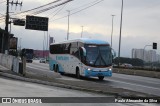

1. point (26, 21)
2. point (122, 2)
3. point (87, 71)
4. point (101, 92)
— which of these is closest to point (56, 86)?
point (101, 92)

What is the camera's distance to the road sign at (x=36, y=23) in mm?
53625

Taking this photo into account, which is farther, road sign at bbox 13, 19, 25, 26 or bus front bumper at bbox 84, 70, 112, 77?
road sign at bbox 13, 19, 25, 26

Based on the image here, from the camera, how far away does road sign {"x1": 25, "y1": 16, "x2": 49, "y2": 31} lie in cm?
5362

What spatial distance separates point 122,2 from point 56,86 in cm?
4553

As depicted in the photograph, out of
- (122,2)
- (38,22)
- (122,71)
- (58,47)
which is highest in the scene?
(122,2)

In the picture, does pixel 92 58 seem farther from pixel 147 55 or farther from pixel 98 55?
pixel 147 55

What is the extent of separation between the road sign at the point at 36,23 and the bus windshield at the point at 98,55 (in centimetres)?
2379

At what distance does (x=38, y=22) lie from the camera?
5388cm

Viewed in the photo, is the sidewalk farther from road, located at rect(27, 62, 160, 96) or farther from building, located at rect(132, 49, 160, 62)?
building, located at rect(132, 49, 160, 62)

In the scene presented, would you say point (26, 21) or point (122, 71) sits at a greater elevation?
point (26, 21)

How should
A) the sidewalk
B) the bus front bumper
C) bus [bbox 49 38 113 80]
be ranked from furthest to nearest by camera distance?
bus [bbox 49 38 113 80] → the bus front bumper → the sidewalk

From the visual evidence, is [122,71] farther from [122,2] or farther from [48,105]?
[48,105]

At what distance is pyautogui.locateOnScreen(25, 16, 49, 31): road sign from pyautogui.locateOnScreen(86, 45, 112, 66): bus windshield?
23789mm

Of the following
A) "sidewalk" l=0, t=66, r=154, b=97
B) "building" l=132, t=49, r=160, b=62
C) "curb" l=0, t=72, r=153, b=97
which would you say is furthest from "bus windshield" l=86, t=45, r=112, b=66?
"building" l=132, t=49, r=160, b=62
